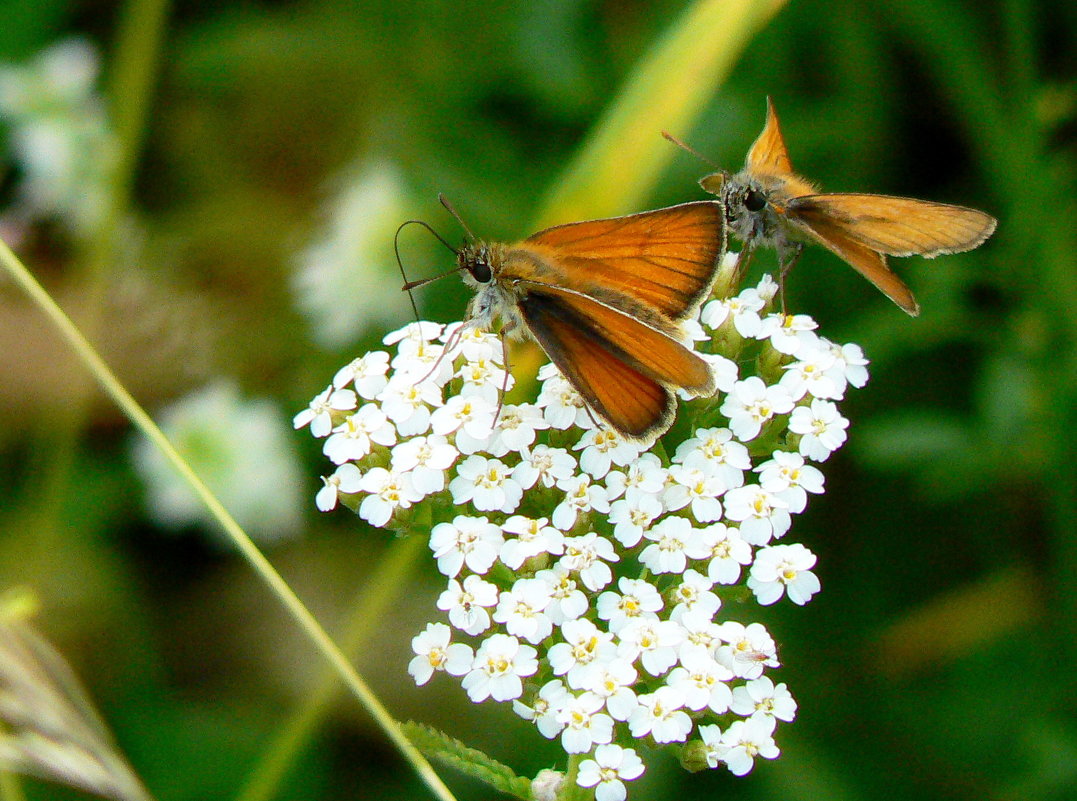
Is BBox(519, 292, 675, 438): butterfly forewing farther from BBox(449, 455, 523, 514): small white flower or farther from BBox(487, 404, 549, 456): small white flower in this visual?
BBox(449, 455, 523, 514): small white flower

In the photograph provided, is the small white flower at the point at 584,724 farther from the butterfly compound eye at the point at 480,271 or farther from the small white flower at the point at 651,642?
the butterfly compound eye at the point at 480,271

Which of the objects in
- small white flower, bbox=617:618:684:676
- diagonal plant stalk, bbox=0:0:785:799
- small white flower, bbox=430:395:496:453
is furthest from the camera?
diagonal plant stalk, bbox=0:0:785:799

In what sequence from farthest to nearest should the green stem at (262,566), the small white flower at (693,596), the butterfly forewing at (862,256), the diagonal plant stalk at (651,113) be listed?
the diagonal plant stalk at (651,113)
the butterfly forewing at (862,256)
the small white flower at (693,596)
the green stem at (262,566)

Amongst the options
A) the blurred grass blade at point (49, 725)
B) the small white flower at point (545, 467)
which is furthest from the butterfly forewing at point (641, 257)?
the blurred grass blade at point (49, 725)

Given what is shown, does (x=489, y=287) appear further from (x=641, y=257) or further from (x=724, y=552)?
(x=724, y=552)

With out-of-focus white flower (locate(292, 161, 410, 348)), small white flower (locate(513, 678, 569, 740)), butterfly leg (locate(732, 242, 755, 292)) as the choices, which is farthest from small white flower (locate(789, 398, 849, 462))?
out-of-focus white flower (locate(292, 161, 410, 348))

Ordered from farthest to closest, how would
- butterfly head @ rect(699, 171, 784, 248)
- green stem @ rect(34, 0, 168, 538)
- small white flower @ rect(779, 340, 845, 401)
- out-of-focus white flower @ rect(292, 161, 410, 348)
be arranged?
out-of-focus white flower @ rect(292, 161, 410, 348)
green stem @ rect(34, 0, 168, 538)
butterfly head @ rect(699, 171, 784, 248)
small white flower @ rect(779, 340, 845, 401)
